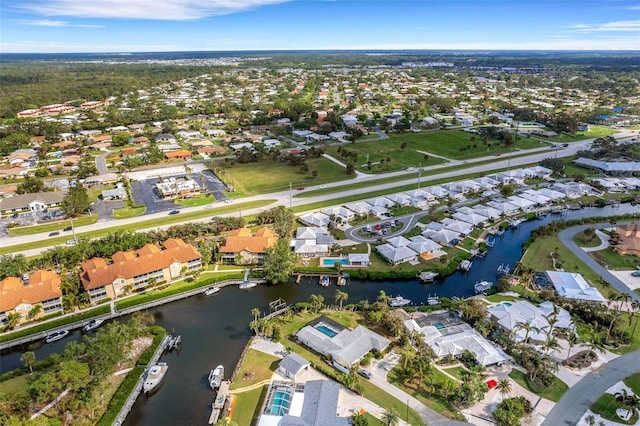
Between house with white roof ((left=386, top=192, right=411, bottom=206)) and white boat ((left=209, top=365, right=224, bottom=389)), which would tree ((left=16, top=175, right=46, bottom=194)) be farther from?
house with white roof ((left=386, top=192, right=411, bottom=206))

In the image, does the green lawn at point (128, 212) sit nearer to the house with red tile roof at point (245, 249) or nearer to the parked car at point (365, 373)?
the house with red tile roof at point (245, 249)

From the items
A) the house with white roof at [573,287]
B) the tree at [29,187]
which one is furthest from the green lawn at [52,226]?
the house with white roof at [573,287]

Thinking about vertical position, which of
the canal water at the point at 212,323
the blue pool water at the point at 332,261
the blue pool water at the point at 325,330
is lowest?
the canal water at the point at 212,323

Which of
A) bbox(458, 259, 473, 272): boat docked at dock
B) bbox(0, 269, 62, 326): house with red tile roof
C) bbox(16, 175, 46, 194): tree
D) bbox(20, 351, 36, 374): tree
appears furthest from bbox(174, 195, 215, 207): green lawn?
bbox(458, 259, 473, 272): boat docked at dock

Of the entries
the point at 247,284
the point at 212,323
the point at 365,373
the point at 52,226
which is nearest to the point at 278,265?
the point at 247,284

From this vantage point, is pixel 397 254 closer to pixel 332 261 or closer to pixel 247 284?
pixel 332 261
